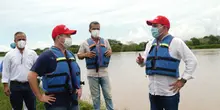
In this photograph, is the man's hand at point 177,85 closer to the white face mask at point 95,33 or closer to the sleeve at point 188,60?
the sleeve at point 188,60

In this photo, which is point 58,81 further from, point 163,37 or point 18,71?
point 18,71

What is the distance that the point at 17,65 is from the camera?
16.6 feet

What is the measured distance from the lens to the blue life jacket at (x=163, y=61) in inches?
150

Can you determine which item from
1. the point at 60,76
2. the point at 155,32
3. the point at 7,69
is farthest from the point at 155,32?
the point at 7,69

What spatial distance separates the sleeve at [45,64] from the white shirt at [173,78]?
4.51 ft

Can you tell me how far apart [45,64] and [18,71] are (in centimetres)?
199

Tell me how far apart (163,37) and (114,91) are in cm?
863

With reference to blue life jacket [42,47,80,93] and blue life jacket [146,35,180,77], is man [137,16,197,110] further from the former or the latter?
blue life jacket [42,47,80,93]

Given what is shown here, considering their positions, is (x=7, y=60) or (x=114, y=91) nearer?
(x=7, y=60)

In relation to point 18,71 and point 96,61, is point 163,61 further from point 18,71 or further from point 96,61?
point 18,71

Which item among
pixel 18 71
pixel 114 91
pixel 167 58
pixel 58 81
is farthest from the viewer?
pixel 114 91

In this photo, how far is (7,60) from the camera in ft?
16.8

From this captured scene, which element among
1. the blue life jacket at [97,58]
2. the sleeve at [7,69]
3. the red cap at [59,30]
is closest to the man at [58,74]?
the red cap at [59,30]

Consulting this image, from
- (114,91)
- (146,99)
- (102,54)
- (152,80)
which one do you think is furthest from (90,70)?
(114,91)
